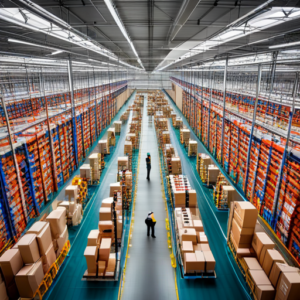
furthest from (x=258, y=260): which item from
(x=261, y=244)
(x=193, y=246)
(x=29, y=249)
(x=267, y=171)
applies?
(x=29, y=249)

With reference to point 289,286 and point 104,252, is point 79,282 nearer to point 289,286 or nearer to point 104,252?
point 104,252

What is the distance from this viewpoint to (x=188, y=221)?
6.78 metres

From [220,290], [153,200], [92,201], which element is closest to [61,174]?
[92,201]

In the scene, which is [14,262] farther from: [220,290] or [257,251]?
[257,251]

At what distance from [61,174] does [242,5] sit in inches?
334

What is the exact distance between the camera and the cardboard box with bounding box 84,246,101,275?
18.0 feet

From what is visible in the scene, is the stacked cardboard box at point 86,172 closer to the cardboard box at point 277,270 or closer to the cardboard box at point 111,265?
the cardboard box at point 111,265

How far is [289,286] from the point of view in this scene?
167 inches

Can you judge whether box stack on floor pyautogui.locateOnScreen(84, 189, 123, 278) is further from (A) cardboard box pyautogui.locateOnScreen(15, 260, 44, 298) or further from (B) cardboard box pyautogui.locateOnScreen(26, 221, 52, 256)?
(A) cardboard box pyautogui.locateOnScreen(15, 260, 44, 298)

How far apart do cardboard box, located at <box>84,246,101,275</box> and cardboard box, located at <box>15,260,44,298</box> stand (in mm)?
1053

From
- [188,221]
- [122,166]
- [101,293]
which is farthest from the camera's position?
[122,166]

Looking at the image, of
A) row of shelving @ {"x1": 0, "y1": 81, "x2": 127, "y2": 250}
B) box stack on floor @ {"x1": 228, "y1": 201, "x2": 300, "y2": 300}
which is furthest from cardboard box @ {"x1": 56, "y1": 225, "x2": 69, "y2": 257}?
box stack on floor @ {"x1": 228, "y1": 201, "x2": 300, "y2": 300}

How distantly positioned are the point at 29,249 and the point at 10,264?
1.31ft

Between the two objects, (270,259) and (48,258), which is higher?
(270,259)
